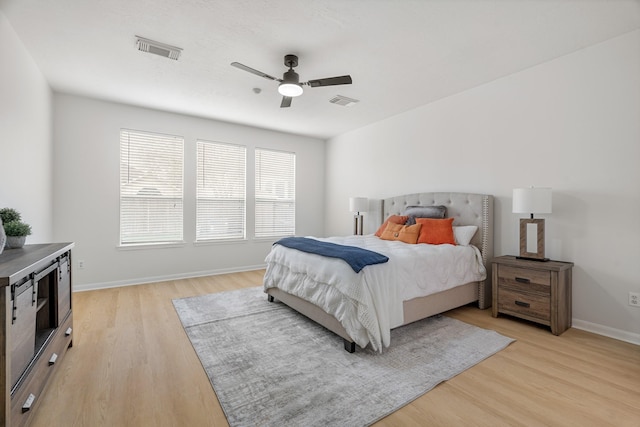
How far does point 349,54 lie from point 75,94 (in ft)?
12.7

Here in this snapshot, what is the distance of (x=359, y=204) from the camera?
16.5 ft

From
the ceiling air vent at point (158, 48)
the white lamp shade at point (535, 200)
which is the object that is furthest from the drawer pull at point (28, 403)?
the white lamp shade at point (535, 200)

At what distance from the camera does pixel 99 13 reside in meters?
2.33

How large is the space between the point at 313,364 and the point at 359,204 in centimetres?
321

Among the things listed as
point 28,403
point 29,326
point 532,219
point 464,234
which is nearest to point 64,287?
point 29,326

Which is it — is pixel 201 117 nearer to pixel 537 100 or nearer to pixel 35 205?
pixel 35 205

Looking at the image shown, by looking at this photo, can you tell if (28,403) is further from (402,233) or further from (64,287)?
(402,233)

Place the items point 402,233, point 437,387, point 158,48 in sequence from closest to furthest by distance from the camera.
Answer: point 437,387
point 158,48
point 402,233

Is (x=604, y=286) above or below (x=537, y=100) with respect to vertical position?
below

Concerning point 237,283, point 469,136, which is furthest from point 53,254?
point 469,136

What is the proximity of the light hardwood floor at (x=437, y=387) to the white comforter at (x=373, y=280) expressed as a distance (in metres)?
0.59

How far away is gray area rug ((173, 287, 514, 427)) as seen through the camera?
1692 mm

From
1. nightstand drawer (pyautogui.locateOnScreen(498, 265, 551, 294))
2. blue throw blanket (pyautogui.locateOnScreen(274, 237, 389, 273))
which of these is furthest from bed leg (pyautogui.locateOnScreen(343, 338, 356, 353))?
nightstand drawer (pyautogui.locateOnScreen(498, 265, 551, 294))

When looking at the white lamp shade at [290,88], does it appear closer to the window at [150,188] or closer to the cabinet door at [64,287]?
the cabinet door at [64,287]
